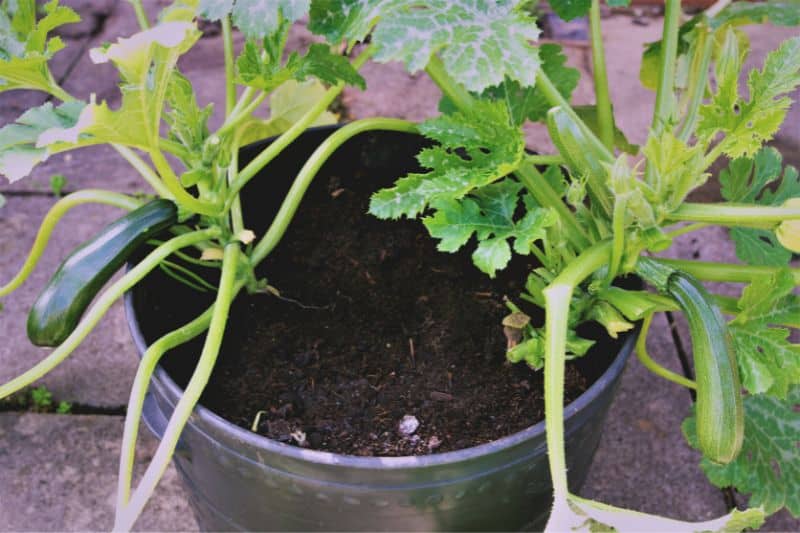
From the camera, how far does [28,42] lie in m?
→ 0.99

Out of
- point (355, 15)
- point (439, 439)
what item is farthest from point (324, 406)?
point (355, 15)

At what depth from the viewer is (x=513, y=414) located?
3.52 feet

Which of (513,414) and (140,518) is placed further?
(140,518)

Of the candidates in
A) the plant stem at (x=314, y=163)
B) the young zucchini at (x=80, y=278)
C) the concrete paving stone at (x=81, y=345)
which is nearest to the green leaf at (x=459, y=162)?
the plant stem at (x=314, y=163)

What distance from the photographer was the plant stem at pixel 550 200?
102 cm

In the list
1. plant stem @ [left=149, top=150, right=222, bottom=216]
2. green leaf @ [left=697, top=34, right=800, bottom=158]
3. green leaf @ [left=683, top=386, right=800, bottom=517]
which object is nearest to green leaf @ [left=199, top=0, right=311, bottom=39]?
plant stem @ [left=149, top=150, right=222, bottom=216]

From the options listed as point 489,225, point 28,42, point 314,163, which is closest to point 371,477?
point 489,225

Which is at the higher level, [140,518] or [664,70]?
[664,70]

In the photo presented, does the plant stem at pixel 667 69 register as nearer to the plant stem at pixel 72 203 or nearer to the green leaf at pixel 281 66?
the green leaf at pixel 281 66

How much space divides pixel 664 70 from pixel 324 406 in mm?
647

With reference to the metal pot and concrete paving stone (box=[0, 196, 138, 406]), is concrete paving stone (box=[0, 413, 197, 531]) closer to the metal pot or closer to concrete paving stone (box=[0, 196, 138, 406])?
concrete paving stone (box=[0, 196, 138, 406])

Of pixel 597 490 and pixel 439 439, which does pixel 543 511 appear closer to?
pixel 439 439

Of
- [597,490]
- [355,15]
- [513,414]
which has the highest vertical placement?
[355,15]

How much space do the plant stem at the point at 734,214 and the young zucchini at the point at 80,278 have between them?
2.25 ft
